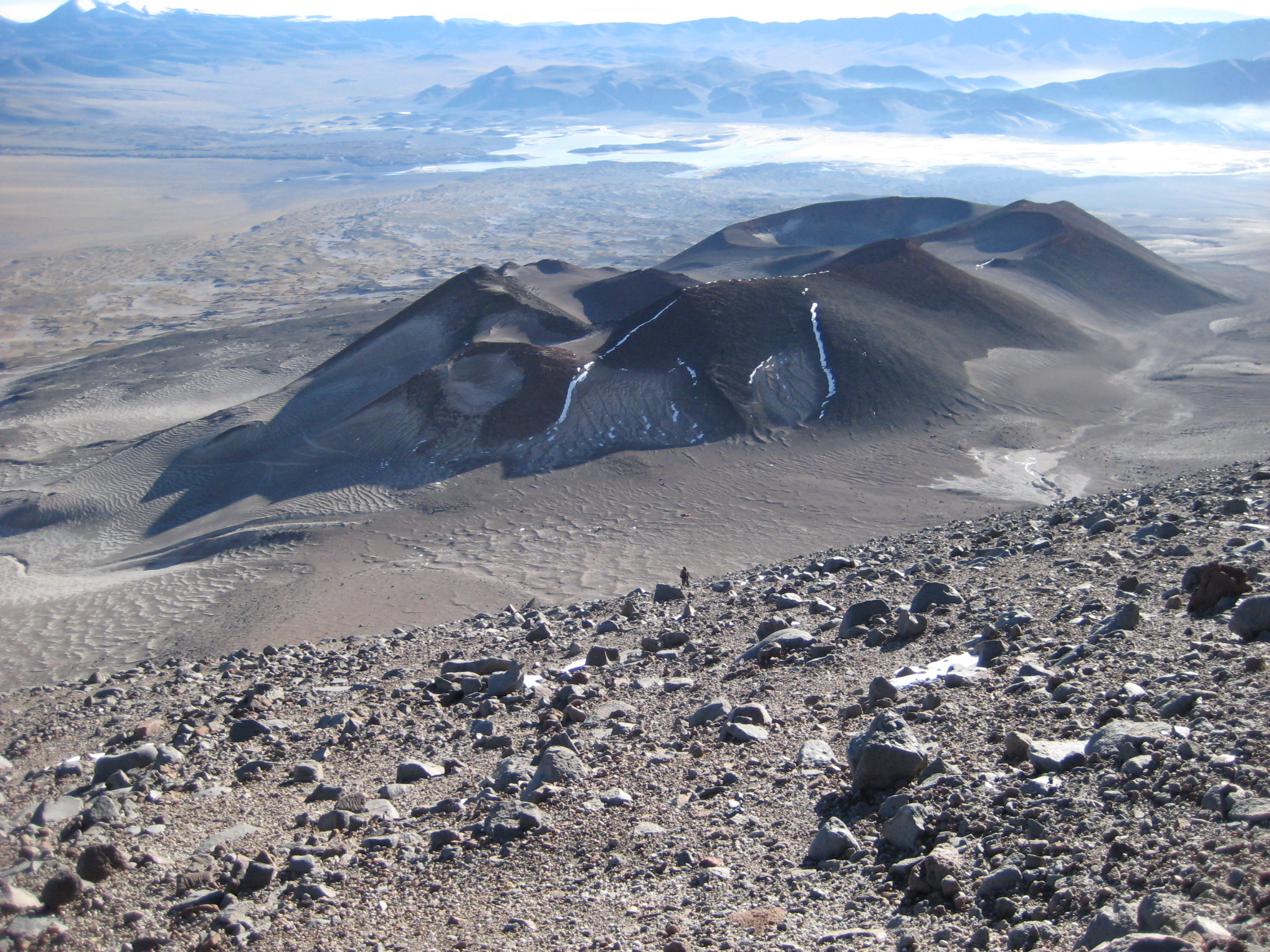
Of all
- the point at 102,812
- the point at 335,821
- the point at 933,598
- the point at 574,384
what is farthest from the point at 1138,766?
the point at 574,384

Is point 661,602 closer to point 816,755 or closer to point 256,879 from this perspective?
point 816,755

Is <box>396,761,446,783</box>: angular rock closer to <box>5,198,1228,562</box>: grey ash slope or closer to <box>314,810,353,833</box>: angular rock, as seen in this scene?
<box>314,810,353,833</box>: angular rock

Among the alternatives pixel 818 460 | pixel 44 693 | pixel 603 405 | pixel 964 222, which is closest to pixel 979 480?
pixel 818 460

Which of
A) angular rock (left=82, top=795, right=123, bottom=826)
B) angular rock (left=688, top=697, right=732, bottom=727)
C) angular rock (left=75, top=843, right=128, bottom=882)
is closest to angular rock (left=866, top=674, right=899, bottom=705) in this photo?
angular rock (left=688, top=697, right=732, bottom=727)

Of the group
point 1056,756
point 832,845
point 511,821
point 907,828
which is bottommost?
point 511,821

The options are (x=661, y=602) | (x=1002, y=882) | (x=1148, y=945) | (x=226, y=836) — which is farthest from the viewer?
(x=661, y=602)

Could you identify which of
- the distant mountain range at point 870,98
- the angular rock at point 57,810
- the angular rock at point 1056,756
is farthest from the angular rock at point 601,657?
the distant mountain range at point 870,98

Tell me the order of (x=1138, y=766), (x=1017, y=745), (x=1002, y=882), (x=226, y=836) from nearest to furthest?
(x=1002, y=882) → (x=1138, y=766) → (x=1017, y=745) → (x=226, y=836)
